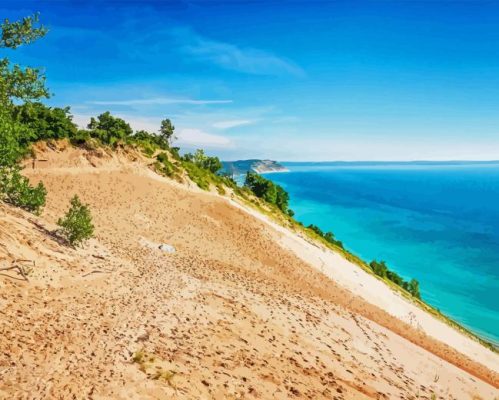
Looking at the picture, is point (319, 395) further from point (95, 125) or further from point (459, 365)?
point (95, 125)

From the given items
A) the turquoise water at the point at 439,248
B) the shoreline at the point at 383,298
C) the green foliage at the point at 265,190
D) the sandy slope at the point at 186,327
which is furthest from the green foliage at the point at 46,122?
the turquoise water at the point at 439,248

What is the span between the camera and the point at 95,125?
6612 cm

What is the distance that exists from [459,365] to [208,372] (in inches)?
879

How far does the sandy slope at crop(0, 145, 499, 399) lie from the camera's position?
472 inches

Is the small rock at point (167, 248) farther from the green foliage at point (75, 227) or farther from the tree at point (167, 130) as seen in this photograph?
the tree at point (167, 130)

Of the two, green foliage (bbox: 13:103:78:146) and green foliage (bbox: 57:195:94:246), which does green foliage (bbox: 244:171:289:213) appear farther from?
green foliage (bbox: 57:195:94:246)

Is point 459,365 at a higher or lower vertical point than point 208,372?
lower

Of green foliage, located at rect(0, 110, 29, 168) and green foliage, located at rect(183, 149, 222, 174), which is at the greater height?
green foliage, located at rect(183, 149, 222, 174)

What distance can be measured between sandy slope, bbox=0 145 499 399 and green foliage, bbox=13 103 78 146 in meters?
8.78

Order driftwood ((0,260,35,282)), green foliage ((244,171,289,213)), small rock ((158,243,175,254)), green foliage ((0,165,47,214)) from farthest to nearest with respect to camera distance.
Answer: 1. green foliage ((244,171,289,213))
2. small rock ((158,243,175,254))
3. green foliage ((0,165,47,214))
4. driftwood ((0,260,35,282))

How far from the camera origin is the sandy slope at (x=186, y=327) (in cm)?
1200

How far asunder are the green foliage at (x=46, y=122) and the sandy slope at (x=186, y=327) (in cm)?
878

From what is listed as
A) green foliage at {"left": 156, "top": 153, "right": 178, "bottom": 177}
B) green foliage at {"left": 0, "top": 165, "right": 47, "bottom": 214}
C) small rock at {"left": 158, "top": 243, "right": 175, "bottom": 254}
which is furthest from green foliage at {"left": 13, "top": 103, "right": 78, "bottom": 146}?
small rock at {"left": 158, "top": 243, "right": 175, "bottom": 254}

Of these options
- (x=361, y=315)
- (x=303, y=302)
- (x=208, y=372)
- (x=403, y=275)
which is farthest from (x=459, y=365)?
(x=403, y=275)
